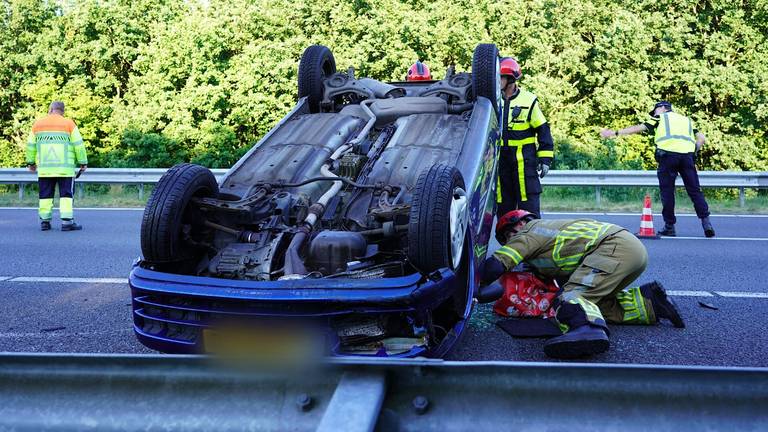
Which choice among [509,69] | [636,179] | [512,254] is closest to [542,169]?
[509,69]

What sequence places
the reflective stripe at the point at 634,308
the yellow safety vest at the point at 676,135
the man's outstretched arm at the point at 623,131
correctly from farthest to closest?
the yellow safety vest at the point at 676,135
the man's outstretched arm at the point at 623,131
the reflective stripe at the point at 634,308

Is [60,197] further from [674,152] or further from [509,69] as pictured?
[674,152]

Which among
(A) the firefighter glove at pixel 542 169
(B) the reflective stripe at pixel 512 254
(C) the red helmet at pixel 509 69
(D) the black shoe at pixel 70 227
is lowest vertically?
(D) the black shoe at pixel 70 227

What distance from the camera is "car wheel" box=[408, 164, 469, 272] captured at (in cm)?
346

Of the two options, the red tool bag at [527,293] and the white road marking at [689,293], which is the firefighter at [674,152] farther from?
the red tool bag at [527,293]

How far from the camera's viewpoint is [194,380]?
157cm

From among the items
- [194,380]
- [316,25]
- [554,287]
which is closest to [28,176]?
[316,25]

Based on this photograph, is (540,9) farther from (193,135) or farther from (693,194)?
(693,194)

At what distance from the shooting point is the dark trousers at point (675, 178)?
8.77m

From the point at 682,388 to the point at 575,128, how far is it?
1813 centimetres

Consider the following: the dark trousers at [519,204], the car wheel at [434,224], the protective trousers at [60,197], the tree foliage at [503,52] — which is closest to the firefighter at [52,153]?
the protective trousers at [60,197]

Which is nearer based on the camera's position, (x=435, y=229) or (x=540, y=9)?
(x=435, y=229)

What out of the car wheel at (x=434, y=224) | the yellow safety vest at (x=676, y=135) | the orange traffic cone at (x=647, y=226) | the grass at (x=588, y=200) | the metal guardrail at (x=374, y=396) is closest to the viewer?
the metal guardrail at (x=374, y=396)

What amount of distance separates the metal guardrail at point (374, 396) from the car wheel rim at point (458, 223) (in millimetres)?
2098
